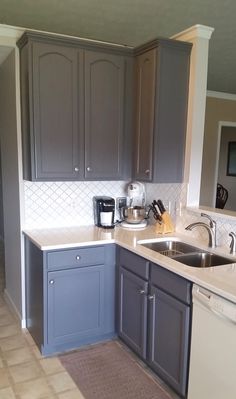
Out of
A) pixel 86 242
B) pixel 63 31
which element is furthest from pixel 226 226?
pixel 63 31

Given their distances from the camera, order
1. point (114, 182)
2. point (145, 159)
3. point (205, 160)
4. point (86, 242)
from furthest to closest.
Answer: point (205, 160)
point (114, 182)
point (145, 159)
point (86, 242)

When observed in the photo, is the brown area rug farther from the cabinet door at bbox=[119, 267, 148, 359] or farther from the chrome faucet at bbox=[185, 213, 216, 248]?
the chrome faucet at bbox=[185, 213, 216, 248]

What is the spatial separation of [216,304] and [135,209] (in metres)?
1.54

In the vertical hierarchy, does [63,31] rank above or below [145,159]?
above

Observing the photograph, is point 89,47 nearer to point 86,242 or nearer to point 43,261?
point 86,242

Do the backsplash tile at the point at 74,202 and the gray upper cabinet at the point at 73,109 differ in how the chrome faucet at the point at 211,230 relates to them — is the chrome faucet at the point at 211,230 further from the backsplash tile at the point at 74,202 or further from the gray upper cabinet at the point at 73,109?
the gray upper cabinet at the point at 73,109

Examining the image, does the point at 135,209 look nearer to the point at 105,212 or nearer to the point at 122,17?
the point at 105,212

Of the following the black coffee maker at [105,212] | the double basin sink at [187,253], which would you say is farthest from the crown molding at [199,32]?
the double basin sink at [187,253]

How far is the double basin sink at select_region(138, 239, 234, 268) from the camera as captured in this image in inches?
92.5

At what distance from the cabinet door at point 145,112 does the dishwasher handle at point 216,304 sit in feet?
3.76

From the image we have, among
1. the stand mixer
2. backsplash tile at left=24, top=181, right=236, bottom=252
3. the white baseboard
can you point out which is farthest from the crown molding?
the white baseboard

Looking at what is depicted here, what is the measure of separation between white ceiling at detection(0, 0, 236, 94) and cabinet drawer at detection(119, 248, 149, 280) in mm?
1818

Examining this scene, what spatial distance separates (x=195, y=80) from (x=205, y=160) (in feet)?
11.1

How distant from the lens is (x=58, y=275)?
2490 mm
